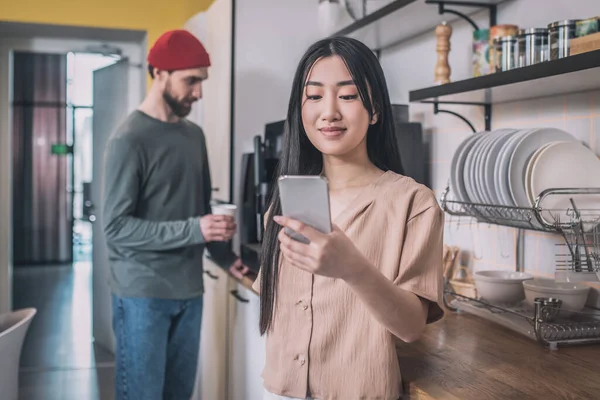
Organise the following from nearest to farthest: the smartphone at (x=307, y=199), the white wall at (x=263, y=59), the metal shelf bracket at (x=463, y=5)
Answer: the smartphone at (x=307, y=199)
the metal shelf bracket at (x=463, y=5)
the white wall at (x=263, y=59)

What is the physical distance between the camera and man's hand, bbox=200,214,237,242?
2225mm

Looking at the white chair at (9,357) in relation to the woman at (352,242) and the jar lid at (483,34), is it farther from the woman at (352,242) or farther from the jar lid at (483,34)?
the jar lid at (483,34)

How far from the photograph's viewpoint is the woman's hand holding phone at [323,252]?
36.3 inches

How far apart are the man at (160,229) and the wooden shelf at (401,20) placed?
1.94ft

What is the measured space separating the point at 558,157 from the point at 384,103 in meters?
0.67

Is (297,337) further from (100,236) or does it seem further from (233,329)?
(100,236)

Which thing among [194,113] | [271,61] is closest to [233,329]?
[271,61]

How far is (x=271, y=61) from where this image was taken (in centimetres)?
310

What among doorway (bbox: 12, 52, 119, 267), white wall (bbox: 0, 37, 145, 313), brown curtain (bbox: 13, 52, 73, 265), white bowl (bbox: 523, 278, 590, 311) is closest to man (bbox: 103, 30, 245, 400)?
white bowl (bbox: 523, 278, 590, 311)

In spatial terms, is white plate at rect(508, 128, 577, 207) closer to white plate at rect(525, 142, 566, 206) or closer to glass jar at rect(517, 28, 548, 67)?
white plate at rect(525, 142, 566, 206)

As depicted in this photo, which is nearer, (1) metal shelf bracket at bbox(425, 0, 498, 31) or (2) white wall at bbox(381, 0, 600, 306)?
(2) white wall at bbox(381, 0, 600, 306)

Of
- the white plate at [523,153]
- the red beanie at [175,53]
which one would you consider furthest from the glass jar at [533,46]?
the red beanie at [175,53]

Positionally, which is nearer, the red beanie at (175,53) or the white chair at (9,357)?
the white chair at (9,357)

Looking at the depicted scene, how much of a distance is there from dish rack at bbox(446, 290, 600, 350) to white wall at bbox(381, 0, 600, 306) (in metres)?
0.11
